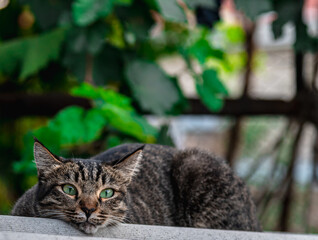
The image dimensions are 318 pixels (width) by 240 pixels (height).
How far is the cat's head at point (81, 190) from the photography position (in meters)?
1.95

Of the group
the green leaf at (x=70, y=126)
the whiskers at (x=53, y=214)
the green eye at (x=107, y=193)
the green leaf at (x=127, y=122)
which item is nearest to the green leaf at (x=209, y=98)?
the green leaf at (x=127, y=122)

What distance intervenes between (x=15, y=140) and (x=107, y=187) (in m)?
2.40

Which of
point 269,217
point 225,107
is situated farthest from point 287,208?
point 225,107

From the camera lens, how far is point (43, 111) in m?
3.78

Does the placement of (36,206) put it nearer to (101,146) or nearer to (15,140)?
(101,146)

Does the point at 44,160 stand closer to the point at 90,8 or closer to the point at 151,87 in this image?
the point at 90,8

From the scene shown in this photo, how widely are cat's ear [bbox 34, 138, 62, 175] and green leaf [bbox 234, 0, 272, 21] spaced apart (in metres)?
1.84

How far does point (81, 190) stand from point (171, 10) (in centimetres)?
143

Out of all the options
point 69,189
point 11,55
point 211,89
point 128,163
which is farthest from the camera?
point 211,89

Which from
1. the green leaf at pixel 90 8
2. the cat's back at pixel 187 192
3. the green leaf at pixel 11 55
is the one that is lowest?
the cat's back at pixel 187 192

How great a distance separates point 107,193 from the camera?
Result: 6.96 feet

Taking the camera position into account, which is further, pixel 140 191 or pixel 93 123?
pixel 93 123

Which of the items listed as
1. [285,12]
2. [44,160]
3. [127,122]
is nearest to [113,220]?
[44,160]

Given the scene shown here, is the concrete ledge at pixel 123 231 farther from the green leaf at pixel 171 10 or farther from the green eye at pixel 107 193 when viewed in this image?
the green leaf at pixel 171 10
